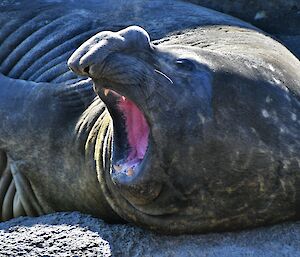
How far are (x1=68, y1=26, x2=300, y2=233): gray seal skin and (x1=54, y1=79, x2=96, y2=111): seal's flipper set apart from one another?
699 millimetres

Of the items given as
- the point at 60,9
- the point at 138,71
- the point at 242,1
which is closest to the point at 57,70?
the point at 60,9

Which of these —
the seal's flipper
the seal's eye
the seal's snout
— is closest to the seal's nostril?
the seal's snout

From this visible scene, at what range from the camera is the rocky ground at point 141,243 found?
323cm

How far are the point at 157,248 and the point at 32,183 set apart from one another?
912mm

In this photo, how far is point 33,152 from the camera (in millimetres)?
4020

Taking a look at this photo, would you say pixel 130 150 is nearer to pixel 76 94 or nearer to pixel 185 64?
pixel 185 64

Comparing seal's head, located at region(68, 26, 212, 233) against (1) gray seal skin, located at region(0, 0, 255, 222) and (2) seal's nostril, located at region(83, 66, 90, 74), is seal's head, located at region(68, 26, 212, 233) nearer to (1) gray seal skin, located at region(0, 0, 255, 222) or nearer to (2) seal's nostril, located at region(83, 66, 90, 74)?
(2) seal's nostril, located at region(83, 66, 90, 74)

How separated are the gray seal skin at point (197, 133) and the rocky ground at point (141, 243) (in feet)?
0.14

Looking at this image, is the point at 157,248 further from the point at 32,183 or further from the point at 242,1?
the point at 242,1

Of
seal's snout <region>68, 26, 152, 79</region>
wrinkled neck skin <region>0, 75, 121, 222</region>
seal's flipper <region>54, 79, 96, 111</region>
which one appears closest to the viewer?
seal's snout <region>68, 26, 152, 79</region>

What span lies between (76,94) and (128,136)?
896 millimetres

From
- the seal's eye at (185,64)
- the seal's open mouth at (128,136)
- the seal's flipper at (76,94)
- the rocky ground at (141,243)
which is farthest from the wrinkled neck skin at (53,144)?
the seal's eye at (185,64)

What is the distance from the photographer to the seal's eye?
324cm

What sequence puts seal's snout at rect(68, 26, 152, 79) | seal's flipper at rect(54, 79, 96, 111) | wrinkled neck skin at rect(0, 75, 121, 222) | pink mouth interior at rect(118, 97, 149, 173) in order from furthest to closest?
seal's flipper at rect(54, 79, 96, 111)
wrinkled neck skin at rect(0, 75, 121, 222)
pink mouth interior at rect(118, 97, 149, 173)
seal's snout at rect(68, 26, 152, 79)
